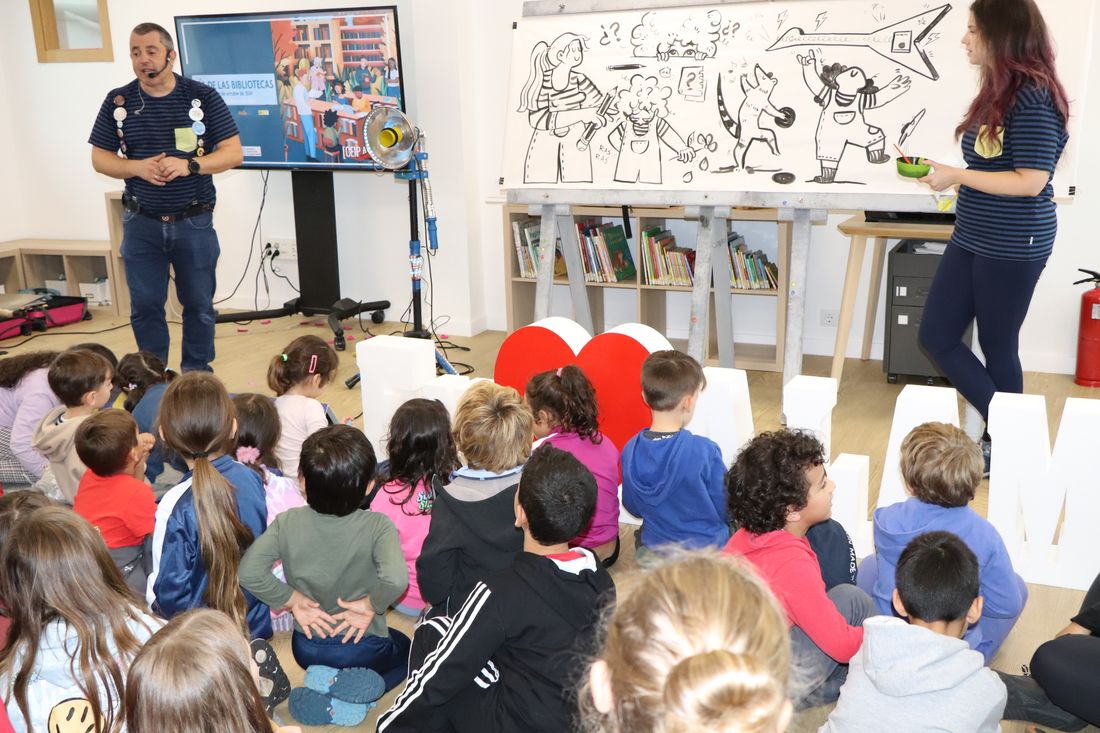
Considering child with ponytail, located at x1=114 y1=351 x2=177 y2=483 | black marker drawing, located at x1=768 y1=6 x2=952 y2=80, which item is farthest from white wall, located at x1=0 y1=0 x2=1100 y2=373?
child with ponytail, located at x1=114 y1=351 x2=177 y2=483

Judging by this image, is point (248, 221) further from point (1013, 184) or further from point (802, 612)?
point (802, 612)

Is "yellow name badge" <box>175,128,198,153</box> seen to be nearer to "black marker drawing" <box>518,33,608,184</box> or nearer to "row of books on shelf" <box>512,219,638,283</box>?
"black marker drawing" <box>518,33,608,184</box>

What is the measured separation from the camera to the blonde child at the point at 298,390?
3.22m

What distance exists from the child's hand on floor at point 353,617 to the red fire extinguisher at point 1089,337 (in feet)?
12.0

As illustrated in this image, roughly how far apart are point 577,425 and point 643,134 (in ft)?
6.58

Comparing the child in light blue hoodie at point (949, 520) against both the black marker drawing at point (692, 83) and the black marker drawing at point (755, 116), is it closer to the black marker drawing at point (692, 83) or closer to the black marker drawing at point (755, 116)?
the black marker drawing at point (755, 116)

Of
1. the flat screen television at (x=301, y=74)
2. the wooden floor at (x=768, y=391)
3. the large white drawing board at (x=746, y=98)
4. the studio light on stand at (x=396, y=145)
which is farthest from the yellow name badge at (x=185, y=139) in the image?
the flat screen television at (x=301, y=74)

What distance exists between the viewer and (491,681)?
75.9 inches

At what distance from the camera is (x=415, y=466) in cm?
261

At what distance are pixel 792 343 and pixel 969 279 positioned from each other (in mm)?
953

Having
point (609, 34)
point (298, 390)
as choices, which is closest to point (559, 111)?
point (609, 34)

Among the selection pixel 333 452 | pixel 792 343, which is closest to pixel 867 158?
pixel 792 343

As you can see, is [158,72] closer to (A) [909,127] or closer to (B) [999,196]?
(A) [909,127]

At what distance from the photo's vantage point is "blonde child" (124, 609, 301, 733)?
132 cm
